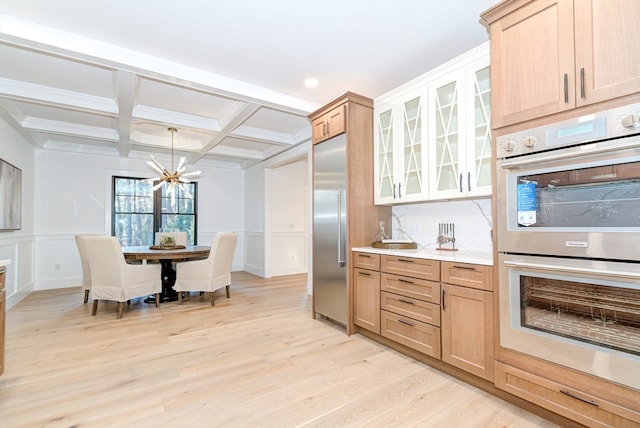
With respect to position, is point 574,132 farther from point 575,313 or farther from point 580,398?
point 580,398

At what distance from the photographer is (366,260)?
10.1 ft

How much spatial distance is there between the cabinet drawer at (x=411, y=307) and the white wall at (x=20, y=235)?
189 inches

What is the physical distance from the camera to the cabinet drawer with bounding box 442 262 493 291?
2.10 meters

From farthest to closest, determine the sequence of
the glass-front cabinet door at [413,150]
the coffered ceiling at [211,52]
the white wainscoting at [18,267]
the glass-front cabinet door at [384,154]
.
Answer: the white wainscoting at [18,267]
the glass-front cabinet door at [384,154]
the glass-front cabinet door at [413,150]
the coffered ceiling at [211,52]

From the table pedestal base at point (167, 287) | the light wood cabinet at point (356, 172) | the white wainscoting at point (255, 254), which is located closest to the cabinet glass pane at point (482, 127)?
the light wood cabinet at point (356, 172)

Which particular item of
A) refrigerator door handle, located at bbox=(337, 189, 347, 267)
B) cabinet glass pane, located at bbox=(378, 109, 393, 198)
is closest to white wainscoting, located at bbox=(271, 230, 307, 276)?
refrigerator door handle, located at bbox=(337, 189, 347, 267)

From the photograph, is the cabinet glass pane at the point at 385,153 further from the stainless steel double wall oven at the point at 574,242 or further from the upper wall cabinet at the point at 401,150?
the stainless steel double wall oven at the point at 574,242

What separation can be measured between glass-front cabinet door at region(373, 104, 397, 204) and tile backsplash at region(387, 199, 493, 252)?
14.4 inches

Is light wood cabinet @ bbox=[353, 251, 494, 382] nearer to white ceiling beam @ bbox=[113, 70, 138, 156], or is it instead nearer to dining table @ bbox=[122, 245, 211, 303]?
dining table @ bbox=[122, 245, 211, 303]

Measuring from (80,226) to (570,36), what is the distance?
715 cm

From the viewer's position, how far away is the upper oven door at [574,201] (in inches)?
59.9

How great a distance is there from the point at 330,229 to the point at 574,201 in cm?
217

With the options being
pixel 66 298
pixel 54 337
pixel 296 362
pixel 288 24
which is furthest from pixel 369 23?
pixel 66 298

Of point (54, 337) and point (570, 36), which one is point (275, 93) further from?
point (54, 337)
